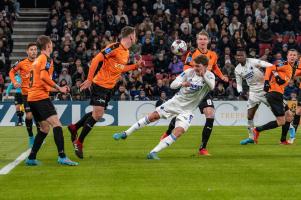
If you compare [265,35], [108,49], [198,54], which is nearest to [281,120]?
[198,54]

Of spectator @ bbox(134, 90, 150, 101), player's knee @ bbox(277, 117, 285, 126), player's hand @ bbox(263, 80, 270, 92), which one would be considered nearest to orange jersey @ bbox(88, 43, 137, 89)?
player's hand @ bbox(263, 80, 270, 92)

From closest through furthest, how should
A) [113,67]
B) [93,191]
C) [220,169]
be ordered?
[93,191], [220,169], [113,67]

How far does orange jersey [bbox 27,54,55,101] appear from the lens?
41.0 ft

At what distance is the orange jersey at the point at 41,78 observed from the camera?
41.0 feet

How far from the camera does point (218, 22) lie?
33812 millimetres

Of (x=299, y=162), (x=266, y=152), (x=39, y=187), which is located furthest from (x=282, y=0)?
(x=39, y=187)

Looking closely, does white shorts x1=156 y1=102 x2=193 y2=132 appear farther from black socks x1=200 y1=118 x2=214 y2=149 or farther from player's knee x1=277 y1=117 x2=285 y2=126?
player's knee x1=277 y1=117 x2=285 y2=126

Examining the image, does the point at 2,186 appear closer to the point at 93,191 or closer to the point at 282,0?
the point at 93,191

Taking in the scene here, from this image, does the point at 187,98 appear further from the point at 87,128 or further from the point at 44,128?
the point at 44,128

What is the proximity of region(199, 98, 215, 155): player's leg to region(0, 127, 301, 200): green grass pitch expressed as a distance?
0.98 feet

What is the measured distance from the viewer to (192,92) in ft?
45.6

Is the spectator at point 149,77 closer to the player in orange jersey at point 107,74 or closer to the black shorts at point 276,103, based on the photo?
the black shorts at point 276,103

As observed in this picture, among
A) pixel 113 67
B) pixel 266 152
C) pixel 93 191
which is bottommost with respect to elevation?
pixel 266 152

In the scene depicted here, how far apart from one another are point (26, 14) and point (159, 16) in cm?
810
